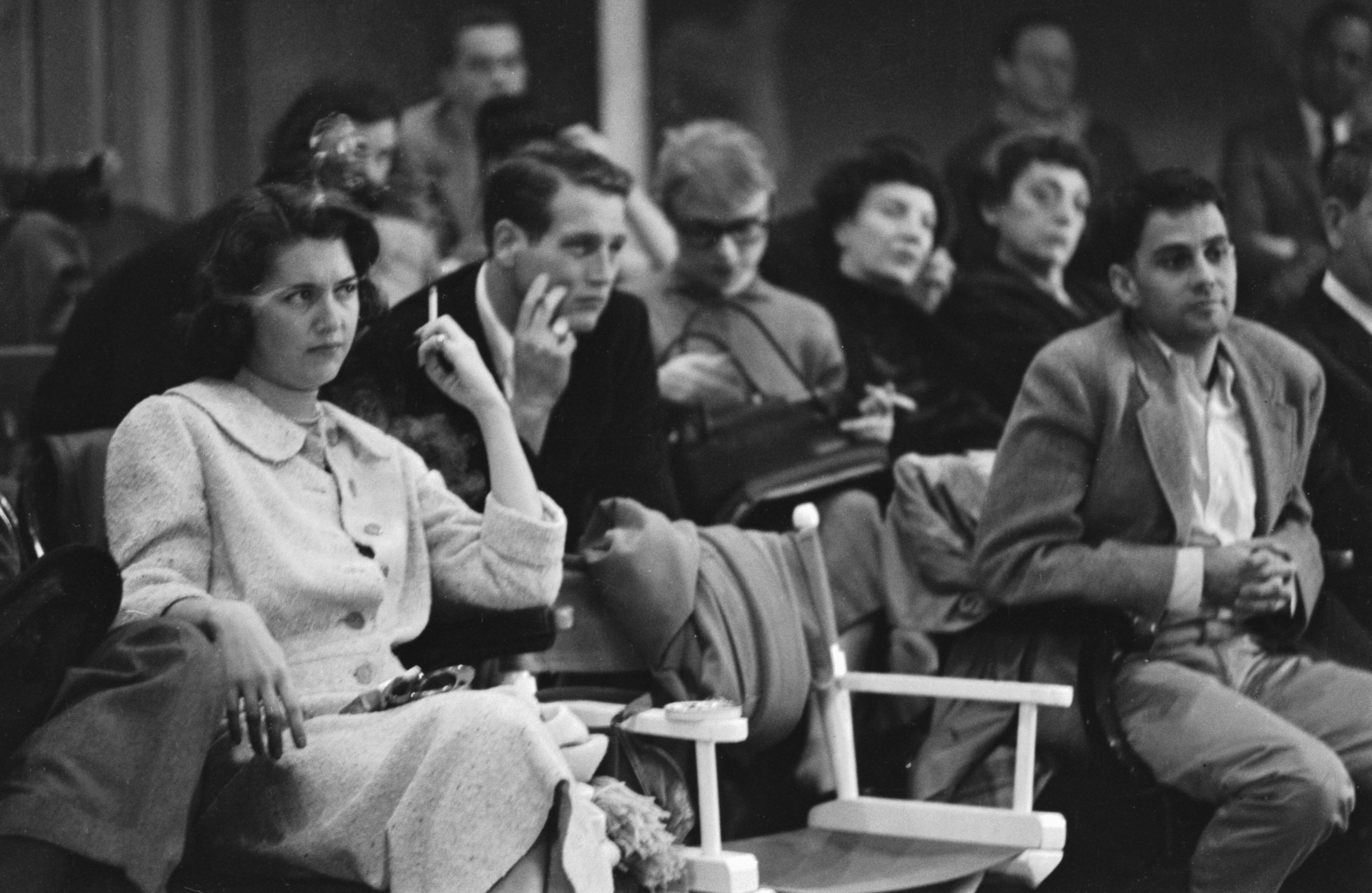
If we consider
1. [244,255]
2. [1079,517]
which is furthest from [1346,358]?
[244,255]

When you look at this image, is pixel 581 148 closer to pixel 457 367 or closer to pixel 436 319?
pixel 436 319

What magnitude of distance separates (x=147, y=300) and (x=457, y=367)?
0.74m

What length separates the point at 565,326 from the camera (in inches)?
139

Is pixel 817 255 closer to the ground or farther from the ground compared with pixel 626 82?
closer to the ground

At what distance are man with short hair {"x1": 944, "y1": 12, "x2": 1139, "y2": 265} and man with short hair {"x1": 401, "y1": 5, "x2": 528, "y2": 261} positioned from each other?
1319mm

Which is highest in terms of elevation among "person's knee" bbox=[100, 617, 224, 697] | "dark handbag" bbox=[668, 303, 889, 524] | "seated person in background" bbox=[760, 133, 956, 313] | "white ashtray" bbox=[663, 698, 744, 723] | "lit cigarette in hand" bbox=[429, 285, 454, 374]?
"seated person in background" bbox=[760, 133, 956, 313]

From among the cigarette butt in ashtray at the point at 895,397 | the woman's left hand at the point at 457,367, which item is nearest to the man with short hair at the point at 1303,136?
the cigarette butt in ashtray at the point at 895,397

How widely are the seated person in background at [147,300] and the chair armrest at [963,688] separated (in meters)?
1.12

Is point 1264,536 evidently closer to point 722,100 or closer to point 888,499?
point 888,499

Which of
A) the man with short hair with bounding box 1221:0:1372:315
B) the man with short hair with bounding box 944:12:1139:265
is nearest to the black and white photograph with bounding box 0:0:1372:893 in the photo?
the man with short hair with bounding box 944:12:1139:265

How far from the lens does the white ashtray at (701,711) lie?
2975 millimetres

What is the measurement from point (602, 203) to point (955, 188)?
74.4 inches

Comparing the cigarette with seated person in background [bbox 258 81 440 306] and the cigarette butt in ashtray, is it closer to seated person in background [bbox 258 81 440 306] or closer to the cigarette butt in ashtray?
the cigarette butt in ashtray

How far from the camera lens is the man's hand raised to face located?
3492mm
